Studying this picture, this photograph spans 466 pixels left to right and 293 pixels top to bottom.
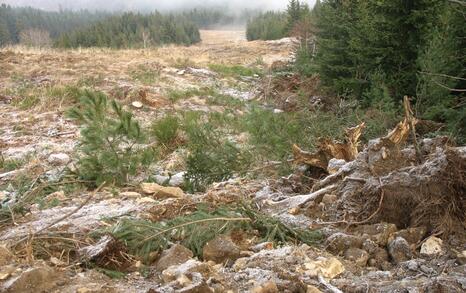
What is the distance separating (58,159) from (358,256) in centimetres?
451

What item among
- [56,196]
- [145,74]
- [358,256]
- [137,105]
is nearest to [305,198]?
[358,256]

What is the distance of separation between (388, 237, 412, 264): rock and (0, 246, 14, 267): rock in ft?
6.97

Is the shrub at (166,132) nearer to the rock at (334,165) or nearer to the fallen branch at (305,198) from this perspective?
the rock at (334,165)

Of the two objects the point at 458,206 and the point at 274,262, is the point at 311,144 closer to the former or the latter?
the point at 458,206

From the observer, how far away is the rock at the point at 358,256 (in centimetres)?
256

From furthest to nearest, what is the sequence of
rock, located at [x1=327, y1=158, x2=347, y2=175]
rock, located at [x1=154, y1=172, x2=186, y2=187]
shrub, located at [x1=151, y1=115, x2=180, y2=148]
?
shrub, located at [x1=151, y1=115, x2=180, y2=148] → rock, located at [x1=154, y1=172, x2=186, y2=187] → rock, located at [x1=327, y1=158, x2=347, y2=175]

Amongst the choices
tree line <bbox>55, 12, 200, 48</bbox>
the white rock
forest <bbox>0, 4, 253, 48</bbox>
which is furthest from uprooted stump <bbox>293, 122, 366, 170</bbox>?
tree line <bbox>55, 12, 200, 48</bbox>

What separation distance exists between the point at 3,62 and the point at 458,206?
43.6 ft

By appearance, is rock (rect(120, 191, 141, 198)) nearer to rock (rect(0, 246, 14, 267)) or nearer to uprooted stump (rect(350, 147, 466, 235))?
rock (rect(0, 246, 14, 267))

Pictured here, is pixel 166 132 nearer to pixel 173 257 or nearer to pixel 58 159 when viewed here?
pixel 58 159

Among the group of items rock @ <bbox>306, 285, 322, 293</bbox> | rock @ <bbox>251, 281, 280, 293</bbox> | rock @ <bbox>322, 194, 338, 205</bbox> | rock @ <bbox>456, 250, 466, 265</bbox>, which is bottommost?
rock @ <bbox>456, 250, 466, 265</bbox>

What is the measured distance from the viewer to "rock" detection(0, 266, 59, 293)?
2.08m

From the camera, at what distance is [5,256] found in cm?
241

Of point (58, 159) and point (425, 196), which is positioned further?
point (58, 159)
